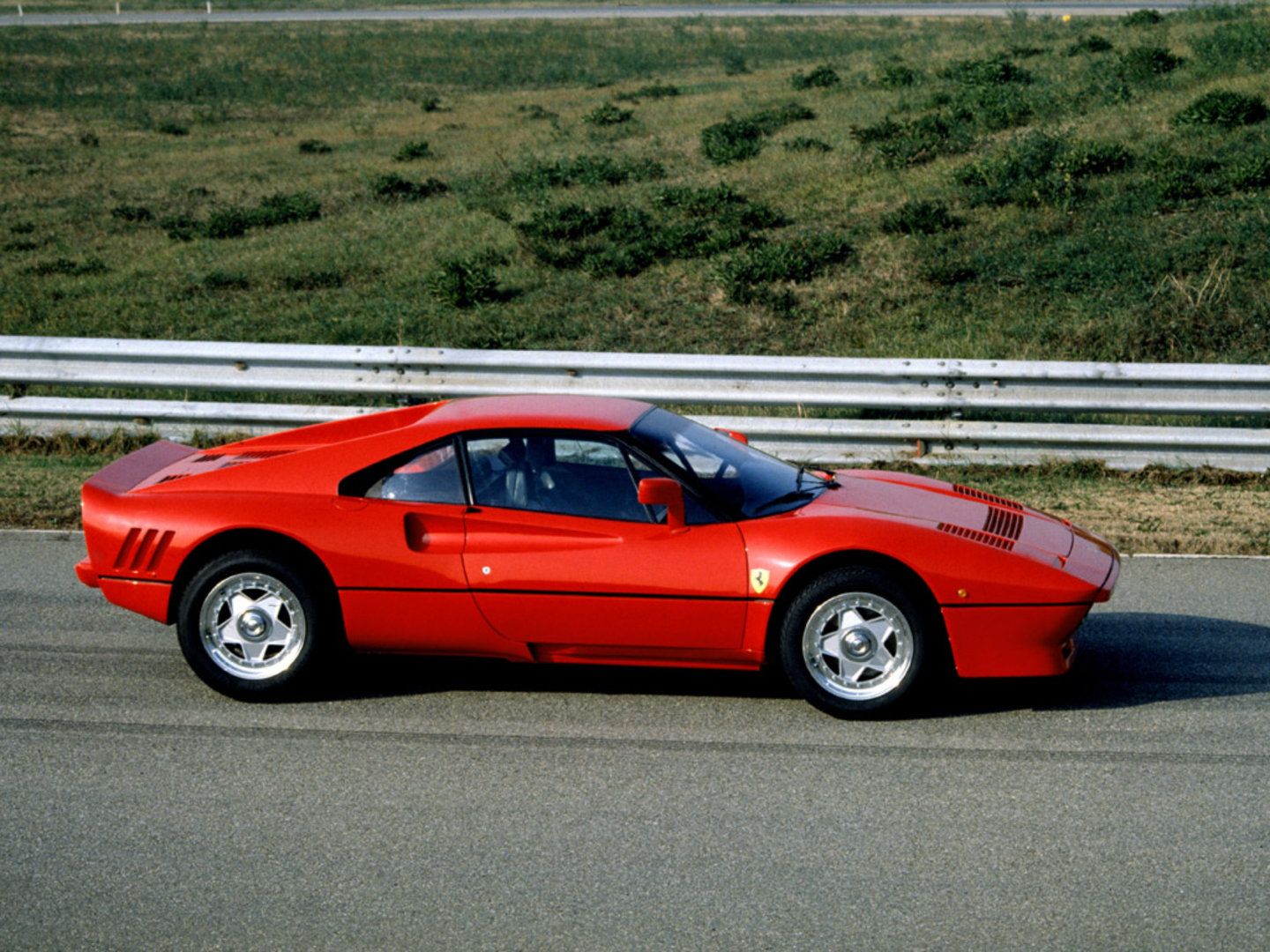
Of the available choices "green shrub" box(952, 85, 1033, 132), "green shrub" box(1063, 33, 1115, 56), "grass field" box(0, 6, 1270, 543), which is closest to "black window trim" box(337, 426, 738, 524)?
"grass field" box(0, 6, 1270, 543)

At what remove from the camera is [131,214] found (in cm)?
2392

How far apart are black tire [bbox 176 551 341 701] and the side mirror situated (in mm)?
1427

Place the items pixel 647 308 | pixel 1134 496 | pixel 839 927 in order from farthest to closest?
1. pixel 647 308
2. pixel 1134 496
3. pixel 839 927

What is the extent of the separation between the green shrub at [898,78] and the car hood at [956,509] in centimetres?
2048

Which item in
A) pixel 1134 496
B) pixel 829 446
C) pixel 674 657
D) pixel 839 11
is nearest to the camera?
pixel 674 657

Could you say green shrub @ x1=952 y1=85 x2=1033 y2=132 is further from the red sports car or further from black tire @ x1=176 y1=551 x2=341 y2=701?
black tire @ x1=176 y1=551 x2=341 y2=701

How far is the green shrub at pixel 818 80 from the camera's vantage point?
29734mm

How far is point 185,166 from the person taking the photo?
29.7m

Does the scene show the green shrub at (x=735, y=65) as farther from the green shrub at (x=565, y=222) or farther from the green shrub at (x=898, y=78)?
Answer: the green shrub at (x=565, y=222)

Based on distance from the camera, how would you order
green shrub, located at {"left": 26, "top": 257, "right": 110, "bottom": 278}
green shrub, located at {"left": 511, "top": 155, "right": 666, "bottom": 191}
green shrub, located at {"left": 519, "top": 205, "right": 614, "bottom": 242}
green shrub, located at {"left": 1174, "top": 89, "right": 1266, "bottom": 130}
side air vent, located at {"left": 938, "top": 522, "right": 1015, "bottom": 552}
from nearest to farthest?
side air vent, located at {"left": 938, "top": 522, "right": 1015, "bottom": 552} < green shrub, located at {"left": 519, "top": 205, "right": 614, "bottom": 242} < green shrub, located at {"left": 1174, "top": 89, "right": 1266, "bottom": 130} < green shrub, located at {"left": 26, "top": 257, "right": 110, "bottom": 278} < green shrub, located at {"left": 511, "top": 155, "right": 666, "bottom": 191}

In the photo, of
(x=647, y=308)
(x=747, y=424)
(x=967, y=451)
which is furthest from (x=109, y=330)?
(x=967, y=451)

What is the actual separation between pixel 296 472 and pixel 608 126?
78.2ft

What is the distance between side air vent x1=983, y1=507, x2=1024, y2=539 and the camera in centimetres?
642

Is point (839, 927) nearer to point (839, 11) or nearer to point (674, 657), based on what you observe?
point (674, 657)
